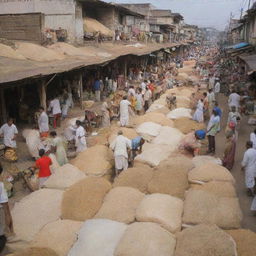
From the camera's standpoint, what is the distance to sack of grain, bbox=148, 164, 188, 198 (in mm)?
6555

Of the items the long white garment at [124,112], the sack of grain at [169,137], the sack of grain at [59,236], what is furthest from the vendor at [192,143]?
the long white garment at [124,112]

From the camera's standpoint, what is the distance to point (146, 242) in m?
4.81

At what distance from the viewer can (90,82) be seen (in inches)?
774

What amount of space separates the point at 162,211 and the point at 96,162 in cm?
287

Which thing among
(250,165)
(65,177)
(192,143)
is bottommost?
(65,177)

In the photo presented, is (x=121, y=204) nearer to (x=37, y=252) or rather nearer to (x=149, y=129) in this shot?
(x=37, y=252)

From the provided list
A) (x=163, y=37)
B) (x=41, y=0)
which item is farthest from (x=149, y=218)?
(x=163, y=37)

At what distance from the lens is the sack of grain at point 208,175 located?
694 centimetres

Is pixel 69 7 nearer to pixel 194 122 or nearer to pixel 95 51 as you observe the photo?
pixel 95 51

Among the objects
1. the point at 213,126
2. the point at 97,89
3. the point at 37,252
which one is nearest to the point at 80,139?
the point at 213,126

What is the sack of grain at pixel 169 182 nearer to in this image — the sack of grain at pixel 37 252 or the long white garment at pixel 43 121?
the sack of grain at pixel 37 252

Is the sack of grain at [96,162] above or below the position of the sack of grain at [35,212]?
above

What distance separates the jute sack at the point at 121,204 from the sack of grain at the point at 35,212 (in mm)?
854

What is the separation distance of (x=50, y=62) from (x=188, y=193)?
9.28m
